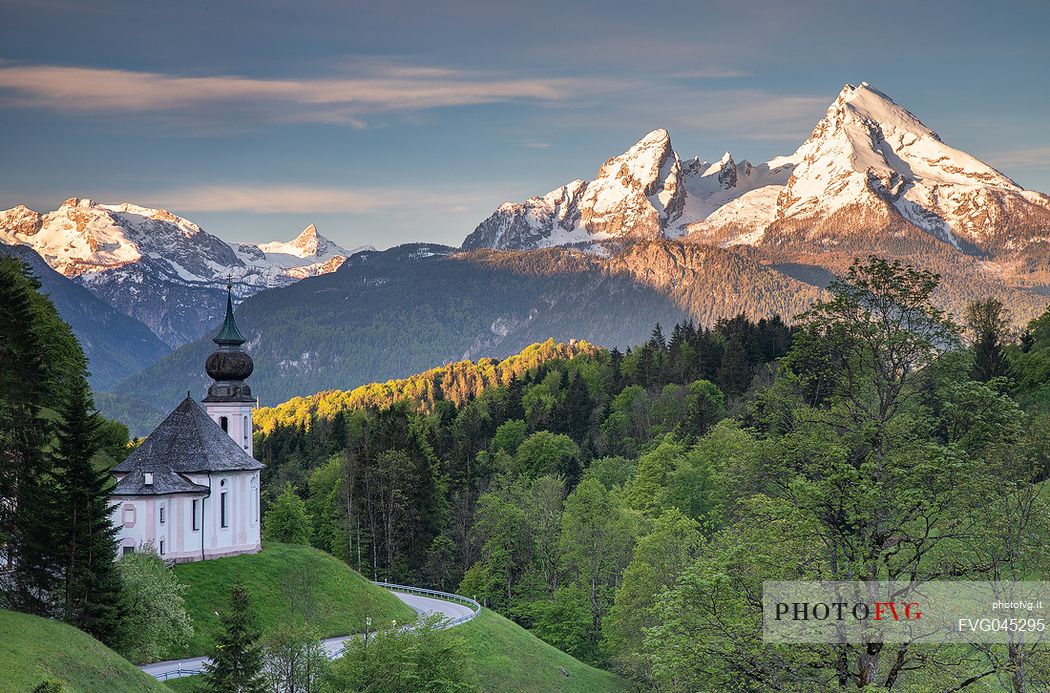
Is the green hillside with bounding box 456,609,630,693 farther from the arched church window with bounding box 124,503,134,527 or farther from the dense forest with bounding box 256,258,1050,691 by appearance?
the arched church window with bounding box 124,503,134,527

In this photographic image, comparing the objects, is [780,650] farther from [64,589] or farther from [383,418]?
[383,418]

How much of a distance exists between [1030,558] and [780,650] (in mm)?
6088

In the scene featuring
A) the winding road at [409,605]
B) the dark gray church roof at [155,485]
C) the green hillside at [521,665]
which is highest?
the dark gray church roof at [155,485]

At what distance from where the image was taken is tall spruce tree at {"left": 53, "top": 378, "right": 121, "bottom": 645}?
1813 inches

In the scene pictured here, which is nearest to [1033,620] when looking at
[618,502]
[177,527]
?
[177,527]

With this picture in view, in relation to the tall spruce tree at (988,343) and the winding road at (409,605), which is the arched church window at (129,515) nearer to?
the winding road at (409,605)

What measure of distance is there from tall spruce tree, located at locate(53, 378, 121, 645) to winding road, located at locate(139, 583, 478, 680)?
4305 millimetres

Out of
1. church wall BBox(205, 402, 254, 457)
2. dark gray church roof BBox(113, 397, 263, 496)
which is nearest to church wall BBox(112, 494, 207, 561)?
dark gray church roof BBox(113, 397, 263, 496)

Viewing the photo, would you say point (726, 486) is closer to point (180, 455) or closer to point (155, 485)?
point (155, 485)

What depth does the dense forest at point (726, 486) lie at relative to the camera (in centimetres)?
2508

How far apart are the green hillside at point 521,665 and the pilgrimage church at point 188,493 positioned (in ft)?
47.2

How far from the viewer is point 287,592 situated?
6500 cm

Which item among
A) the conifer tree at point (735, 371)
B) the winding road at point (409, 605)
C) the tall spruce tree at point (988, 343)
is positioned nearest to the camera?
the winding road at point (409, 605)

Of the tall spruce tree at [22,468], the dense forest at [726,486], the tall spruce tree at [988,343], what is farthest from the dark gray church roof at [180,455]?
the tall spruce tree at [988,343]
